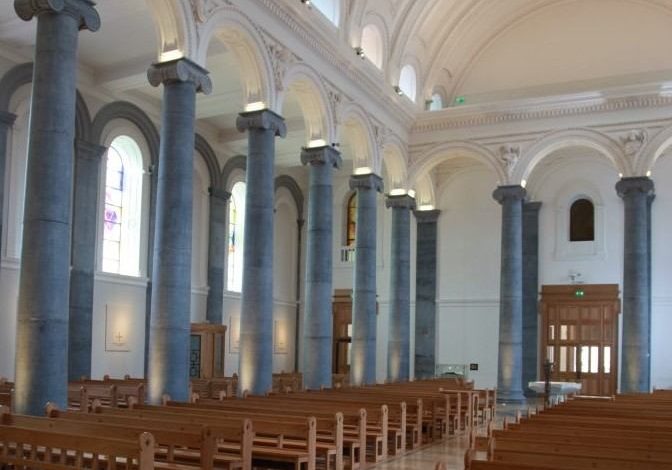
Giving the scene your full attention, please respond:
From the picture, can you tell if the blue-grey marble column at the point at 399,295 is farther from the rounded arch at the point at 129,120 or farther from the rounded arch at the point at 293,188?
the rounded arch at the point at 129,120

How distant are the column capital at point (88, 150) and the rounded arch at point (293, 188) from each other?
32.3 ft

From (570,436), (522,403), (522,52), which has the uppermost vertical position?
(522,52)

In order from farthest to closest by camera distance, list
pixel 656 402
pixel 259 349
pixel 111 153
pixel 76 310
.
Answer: pixel 111 153 < pixel 76 310 < pixel 259 349 < pixel 656 402

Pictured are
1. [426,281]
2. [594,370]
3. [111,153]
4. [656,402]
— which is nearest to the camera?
[656,402]

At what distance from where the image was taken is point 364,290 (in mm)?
22859

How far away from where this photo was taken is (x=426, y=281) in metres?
29.6

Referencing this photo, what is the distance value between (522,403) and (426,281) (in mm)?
6916

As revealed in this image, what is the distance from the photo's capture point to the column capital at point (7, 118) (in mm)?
18639

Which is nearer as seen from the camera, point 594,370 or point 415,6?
point 415,6

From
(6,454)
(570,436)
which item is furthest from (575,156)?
(6,454)

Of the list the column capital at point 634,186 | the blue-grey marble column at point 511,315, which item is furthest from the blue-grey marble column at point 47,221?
the column capital at point 634,186

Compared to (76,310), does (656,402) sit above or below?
below

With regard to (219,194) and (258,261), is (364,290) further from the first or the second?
(219,194)

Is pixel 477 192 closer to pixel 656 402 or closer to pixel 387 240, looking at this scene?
pixel 387 240
